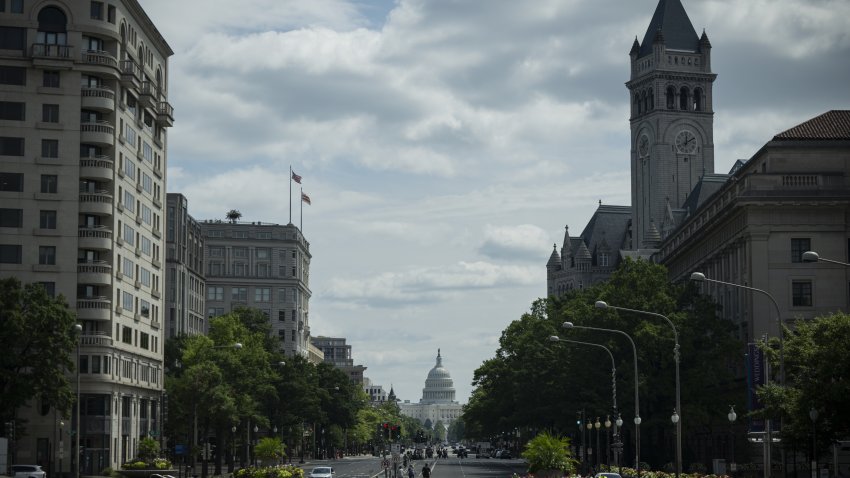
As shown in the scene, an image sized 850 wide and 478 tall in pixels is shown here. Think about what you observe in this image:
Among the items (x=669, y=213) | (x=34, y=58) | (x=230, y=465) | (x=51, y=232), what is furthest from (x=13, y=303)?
(x=669, y=213)

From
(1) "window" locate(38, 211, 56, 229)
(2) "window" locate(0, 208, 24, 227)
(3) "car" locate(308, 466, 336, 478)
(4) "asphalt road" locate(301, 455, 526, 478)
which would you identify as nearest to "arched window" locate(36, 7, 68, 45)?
(1) "window" locate(38, 211, 56, 229)

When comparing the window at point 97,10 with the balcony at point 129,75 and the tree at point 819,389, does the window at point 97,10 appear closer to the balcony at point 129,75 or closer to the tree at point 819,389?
the balcony at point 129,75

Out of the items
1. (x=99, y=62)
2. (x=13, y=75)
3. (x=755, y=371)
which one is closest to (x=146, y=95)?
(x=99, y=62)

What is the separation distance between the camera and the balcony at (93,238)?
100125 mm

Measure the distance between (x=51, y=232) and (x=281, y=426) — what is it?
51229mm

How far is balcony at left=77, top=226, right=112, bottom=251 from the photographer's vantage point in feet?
328

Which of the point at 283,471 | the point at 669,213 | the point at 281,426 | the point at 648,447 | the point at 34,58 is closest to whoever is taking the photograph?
the point at 283,471

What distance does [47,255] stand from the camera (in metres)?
99.5

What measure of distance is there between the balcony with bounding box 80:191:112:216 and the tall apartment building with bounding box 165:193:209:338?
55805mm

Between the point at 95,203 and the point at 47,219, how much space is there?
11.8 ft

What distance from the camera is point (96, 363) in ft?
331

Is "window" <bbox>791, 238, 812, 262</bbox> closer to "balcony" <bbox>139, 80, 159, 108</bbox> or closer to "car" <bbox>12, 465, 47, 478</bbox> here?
"balcony" <bbox>139, 80, 159, 108</bbox>

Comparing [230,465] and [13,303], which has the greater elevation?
[13,303]

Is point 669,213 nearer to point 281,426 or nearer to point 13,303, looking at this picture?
point 281,426
